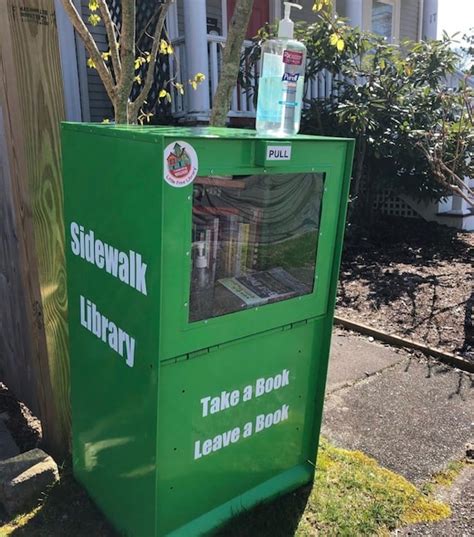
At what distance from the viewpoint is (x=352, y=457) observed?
104 inches

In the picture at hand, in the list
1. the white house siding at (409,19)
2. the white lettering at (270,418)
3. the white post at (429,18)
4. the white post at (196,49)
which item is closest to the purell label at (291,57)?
the white lettering at (270,418)

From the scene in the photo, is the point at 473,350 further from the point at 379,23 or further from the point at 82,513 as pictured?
the point at 379,23

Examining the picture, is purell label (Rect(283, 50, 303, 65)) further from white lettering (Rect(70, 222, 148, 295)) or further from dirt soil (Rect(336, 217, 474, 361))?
dirt soil (Rect(336, 217, 474, 361))

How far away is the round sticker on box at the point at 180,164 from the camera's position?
153 centimetres

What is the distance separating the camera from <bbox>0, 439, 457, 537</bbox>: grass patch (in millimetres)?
2145

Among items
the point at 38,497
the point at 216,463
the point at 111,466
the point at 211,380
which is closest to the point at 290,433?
the point at 216,463

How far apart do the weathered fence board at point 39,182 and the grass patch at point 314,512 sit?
38cm

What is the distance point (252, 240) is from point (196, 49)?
488 cm

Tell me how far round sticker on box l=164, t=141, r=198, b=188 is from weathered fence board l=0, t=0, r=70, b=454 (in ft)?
3.08

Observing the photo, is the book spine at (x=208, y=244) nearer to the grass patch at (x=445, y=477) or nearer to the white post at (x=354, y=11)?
the grass patch at (x=445, y=477)

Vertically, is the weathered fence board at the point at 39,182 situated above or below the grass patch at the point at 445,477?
above

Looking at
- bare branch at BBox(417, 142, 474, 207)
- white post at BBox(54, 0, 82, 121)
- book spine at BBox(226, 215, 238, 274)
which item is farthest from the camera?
white post at BBox(54, 0, 82, 121)

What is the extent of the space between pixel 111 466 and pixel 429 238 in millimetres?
5907

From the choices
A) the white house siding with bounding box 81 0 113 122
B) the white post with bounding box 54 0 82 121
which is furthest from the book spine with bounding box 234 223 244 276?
the white house siding with bounding box 81 0 113 122
